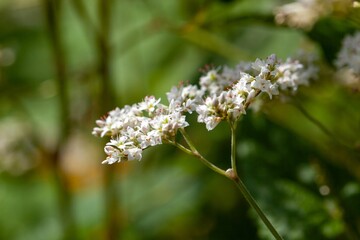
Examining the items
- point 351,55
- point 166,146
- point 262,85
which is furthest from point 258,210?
point 166,146


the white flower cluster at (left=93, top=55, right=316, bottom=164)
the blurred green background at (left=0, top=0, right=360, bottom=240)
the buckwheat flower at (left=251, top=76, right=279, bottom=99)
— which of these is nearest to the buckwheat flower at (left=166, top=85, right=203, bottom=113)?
the white flower cluster at (left=93, top=55, right=316, bottom=164)

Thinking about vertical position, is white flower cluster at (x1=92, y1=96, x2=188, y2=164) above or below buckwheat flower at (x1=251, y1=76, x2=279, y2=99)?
above

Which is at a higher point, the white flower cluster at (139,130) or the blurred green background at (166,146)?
the blurred green background at (166,146)

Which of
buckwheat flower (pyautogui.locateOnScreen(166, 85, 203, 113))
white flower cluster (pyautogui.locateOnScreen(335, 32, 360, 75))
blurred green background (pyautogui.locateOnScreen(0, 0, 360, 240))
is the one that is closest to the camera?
buckwheat flower (pyautogui.locateOnScreen(166, 85, 203, 113))

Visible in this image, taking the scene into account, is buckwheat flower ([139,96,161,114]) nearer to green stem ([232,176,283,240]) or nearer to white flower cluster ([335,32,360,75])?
green stem ([232,176,283,240])

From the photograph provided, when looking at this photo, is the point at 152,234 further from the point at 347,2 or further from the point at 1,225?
the point at 347,2

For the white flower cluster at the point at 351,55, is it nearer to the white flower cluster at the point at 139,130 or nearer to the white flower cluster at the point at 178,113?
the white flower cluster at the point at 178,113

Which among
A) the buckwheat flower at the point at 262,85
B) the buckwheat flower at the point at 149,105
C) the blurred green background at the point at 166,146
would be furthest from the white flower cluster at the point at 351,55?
the buckwheat flower at the point at 149,105
